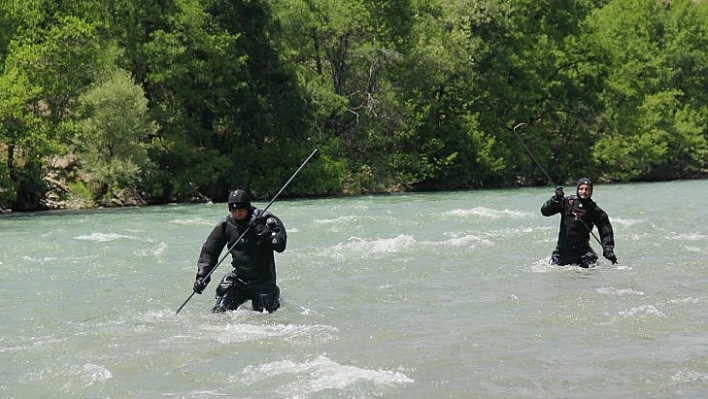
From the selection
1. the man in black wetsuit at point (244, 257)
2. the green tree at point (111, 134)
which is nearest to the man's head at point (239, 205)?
the man in black wetsuit at point (244, 257)

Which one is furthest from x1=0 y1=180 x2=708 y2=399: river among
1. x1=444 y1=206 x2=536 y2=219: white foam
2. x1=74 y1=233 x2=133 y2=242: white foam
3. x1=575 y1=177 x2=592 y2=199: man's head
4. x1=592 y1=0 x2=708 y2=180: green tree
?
x1=592 y1=0 x2=708 y2=180: green tree

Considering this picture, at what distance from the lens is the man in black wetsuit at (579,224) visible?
45.1 feet

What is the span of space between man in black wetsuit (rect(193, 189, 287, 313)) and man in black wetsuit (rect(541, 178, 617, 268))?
5.00m

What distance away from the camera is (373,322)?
10422mm

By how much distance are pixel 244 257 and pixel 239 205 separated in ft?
2.10

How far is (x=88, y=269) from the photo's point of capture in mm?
15695

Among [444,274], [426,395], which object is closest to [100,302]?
[444,274]

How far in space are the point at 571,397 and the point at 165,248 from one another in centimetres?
1293

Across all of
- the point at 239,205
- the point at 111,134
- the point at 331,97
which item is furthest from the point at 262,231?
the point at 331,97

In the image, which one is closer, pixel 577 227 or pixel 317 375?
pixel 317 375

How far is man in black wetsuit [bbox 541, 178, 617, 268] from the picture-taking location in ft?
45.1

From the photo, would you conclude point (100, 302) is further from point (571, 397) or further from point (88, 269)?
point (571, 397)

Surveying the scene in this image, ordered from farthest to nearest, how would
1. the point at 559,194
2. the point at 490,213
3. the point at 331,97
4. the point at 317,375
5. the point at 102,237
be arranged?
the point at 331,97
the point at 490,213
the point at 102,237
the point at 559,194
the point at 317,375

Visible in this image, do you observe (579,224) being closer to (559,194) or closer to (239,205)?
(559,194)
